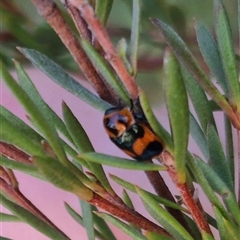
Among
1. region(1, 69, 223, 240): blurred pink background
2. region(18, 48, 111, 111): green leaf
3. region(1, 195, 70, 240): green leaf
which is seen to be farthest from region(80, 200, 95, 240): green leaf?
region(1, 69, 223, 240): blurred pink background

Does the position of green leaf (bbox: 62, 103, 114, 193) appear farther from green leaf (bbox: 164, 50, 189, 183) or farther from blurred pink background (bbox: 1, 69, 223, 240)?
blurred pink background (bbox: 1, 69, 223, 240)

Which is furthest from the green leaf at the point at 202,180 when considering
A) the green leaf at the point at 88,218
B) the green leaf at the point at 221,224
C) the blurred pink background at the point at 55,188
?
the blurred pink background at the point at 55,188

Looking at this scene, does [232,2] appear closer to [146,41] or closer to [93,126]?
[146,41]

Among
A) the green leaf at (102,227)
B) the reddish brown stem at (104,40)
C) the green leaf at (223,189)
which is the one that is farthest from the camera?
the green leaf at (102,227)

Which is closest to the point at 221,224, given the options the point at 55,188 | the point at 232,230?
the point at 232,230

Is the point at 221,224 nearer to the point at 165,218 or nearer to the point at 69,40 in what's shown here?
the point at 165,218

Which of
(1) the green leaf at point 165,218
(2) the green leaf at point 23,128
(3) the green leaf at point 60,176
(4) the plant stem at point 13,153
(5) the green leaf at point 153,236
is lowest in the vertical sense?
(5) the green leaf at point 153,236

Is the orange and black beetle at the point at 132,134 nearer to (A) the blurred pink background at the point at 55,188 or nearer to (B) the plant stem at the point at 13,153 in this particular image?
(B) the plant stem at the point at 13,153
